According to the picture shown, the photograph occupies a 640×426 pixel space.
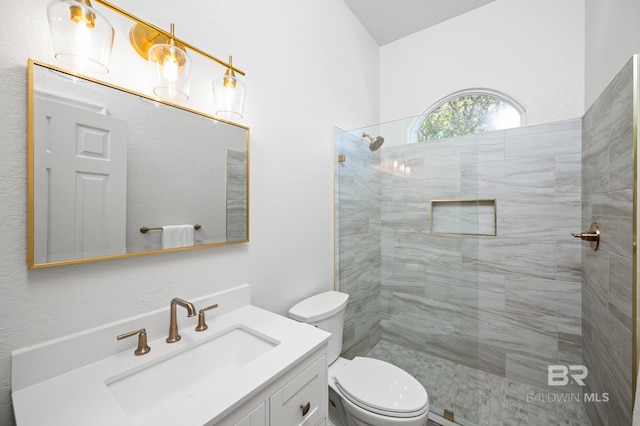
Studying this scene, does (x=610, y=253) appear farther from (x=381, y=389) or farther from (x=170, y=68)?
(x=170, y=68)

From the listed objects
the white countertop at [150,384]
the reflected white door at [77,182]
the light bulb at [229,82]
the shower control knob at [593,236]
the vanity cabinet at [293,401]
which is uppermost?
the light bulb at [229,82]

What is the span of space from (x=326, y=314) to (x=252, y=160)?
0.96 m

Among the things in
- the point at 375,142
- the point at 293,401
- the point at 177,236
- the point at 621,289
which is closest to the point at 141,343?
the point at 177,236

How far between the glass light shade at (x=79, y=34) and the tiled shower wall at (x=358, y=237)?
1.41 metres

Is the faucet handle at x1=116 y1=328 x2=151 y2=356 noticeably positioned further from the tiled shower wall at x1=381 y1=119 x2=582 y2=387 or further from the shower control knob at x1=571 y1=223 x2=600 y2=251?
the shower control knob at x1=571 y1=223 x2=600 y2=251

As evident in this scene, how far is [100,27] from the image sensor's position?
76 cm

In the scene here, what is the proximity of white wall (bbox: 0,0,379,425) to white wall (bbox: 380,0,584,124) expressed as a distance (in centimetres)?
39

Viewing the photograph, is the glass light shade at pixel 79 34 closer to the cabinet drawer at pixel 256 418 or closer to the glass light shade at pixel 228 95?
the glass light shade at pixel 228 95

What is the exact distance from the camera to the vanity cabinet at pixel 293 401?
0.73 m

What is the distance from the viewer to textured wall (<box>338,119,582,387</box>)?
1786mm

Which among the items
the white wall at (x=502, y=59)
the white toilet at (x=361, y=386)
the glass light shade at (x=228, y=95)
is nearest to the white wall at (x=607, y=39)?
the white wall at (x=502, y=59)

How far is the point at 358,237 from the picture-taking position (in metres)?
2.04

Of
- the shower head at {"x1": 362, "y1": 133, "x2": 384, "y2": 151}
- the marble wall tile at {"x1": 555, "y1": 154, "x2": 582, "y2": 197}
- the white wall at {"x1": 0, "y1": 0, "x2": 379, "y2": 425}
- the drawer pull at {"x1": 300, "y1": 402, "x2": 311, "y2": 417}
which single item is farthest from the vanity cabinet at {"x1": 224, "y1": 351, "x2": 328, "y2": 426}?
the marble wall tile at {"x1": 555, "y1": 154, "x2": 582, "y2": 197}

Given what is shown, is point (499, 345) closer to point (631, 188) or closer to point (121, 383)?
point (631, 188)
